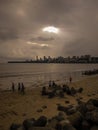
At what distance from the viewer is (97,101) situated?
36.5ft

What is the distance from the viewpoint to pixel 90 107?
1016 cm

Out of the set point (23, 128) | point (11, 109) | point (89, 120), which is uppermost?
point (89, 120)

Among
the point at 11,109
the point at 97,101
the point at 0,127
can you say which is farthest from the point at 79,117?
the point at 11,109

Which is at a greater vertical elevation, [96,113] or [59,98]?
[96,113]

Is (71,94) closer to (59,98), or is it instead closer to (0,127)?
(59,98)

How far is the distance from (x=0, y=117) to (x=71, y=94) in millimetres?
10381

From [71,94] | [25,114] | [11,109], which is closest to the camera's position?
[25,114]

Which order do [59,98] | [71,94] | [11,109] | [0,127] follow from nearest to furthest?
[0,127] → [11,109] → [59,98] → [71,94]

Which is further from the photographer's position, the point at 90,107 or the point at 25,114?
the point at 25,114

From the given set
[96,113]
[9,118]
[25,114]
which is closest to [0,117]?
[9,118]

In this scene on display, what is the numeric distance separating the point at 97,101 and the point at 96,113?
2.64 metres

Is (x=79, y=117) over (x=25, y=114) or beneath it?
over

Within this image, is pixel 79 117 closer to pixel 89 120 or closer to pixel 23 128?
pixel 89 120

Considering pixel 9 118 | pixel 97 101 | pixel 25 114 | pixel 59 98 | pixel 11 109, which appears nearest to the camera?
pixel 97 101
